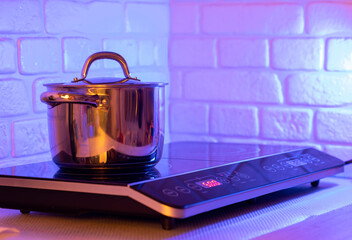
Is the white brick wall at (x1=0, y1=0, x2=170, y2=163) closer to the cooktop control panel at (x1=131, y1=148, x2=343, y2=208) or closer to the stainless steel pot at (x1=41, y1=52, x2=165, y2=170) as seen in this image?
the stainless steel pot at (x1=41, y1=52, x2=165, y2=170)

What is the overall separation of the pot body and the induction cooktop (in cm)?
3

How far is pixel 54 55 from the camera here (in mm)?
1357

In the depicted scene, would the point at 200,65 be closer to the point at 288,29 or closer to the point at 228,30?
the point at 228,30

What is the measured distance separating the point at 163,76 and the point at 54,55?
0.41 meters

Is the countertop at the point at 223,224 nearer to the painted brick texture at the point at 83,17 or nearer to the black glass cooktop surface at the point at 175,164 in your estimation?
the black glass cooktop surface at the point at 175,164

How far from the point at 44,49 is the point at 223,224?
609 mm

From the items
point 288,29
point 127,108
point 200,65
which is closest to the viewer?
point 127,108

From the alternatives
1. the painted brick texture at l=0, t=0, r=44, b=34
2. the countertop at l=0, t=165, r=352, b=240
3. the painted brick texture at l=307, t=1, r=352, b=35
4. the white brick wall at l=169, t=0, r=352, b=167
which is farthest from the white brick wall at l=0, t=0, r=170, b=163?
the painted brick texture at l=307, t=1, r=352, b=35

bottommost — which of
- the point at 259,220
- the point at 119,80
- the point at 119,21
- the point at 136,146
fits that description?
the point at 259,220

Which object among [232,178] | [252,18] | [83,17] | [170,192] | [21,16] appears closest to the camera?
[170,192]

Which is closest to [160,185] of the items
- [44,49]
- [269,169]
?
[269,169]

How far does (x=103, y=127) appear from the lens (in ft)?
3.16

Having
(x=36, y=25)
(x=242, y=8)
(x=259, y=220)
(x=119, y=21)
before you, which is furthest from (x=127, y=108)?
Result: (x=242, y=8)

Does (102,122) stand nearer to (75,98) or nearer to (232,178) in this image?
(75,98)
